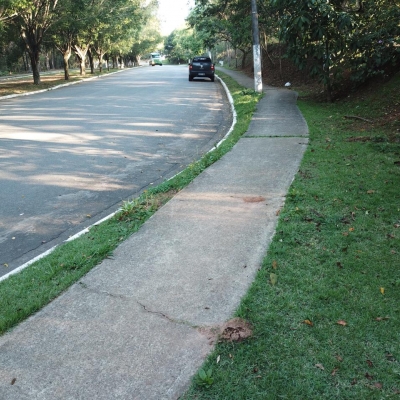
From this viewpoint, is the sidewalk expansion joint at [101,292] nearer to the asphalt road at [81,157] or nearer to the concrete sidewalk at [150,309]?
the concrete sidewalk at [150,309]

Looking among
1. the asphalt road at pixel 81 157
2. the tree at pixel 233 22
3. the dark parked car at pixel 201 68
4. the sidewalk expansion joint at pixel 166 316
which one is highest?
the tree at pixel 233 22

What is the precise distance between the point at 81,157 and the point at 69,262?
479cm

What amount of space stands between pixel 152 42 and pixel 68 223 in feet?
268

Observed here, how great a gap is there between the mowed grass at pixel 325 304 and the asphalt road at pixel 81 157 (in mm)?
2695

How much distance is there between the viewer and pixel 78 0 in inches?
1070

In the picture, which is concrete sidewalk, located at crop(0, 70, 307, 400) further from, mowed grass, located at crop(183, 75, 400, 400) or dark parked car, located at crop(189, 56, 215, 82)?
dark parked car, located at crop(189, 56, 215, 82)

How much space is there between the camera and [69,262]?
4.00m

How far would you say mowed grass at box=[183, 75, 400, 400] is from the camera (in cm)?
238

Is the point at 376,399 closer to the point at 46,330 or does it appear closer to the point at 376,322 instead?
the point at 376,322

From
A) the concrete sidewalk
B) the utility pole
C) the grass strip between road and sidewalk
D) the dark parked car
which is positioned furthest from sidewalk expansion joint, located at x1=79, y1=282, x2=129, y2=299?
the dark parked car

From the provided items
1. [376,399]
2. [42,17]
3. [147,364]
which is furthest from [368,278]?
[42,17]

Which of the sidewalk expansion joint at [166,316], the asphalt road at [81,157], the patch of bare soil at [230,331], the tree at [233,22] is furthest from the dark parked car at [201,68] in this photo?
the patch of bare soil at [230,331]

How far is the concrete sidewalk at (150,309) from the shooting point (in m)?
2.49

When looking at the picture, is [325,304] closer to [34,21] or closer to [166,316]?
[166,316]
